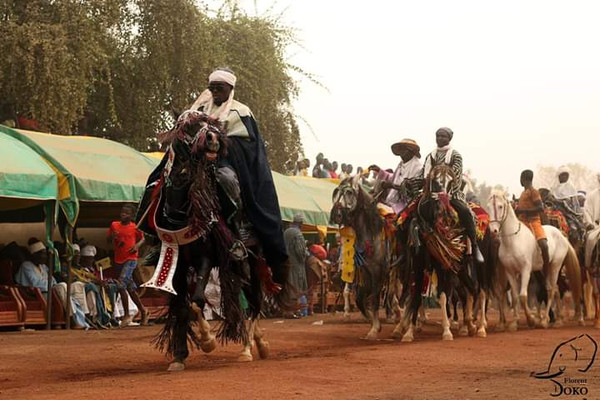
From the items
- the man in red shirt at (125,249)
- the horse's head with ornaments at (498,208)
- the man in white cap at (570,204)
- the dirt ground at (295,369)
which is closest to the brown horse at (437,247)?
the dirt ground at (295,369)

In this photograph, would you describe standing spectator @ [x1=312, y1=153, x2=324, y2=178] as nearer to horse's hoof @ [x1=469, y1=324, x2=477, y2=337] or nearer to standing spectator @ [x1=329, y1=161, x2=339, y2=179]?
standing spectator @ [x1=329, y1=161, x2=339, y2=179]

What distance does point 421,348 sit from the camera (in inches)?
533

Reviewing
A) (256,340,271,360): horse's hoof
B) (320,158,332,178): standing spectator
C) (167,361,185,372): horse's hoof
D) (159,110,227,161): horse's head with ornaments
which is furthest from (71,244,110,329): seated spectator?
(320,158,332,178): standing spectator

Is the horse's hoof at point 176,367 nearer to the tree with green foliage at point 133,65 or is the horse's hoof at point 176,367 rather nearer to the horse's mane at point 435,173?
the horse's mane at point 435,173

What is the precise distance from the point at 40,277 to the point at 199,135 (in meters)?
8.62

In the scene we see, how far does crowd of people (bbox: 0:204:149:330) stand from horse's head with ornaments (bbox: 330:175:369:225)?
383cm

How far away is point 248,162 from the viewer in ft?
38.3

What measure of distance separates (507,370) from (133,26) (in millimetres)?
19743

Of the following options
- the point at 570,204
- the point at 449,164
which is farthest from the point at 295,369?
the point at 570,204

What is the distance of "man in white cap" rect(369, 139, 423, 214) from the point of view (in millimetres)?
16734

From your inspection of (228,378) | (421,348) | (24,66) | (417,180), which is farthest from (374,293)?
(24,66)

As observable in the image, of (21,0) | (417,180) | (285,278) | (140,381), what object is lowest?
(140,381)

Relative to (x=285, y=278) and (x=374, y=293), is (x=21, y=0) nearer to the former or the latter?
(x=374, y=293)

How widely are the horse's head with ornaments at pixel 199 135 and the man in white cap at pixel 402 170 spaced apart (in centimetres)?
588
